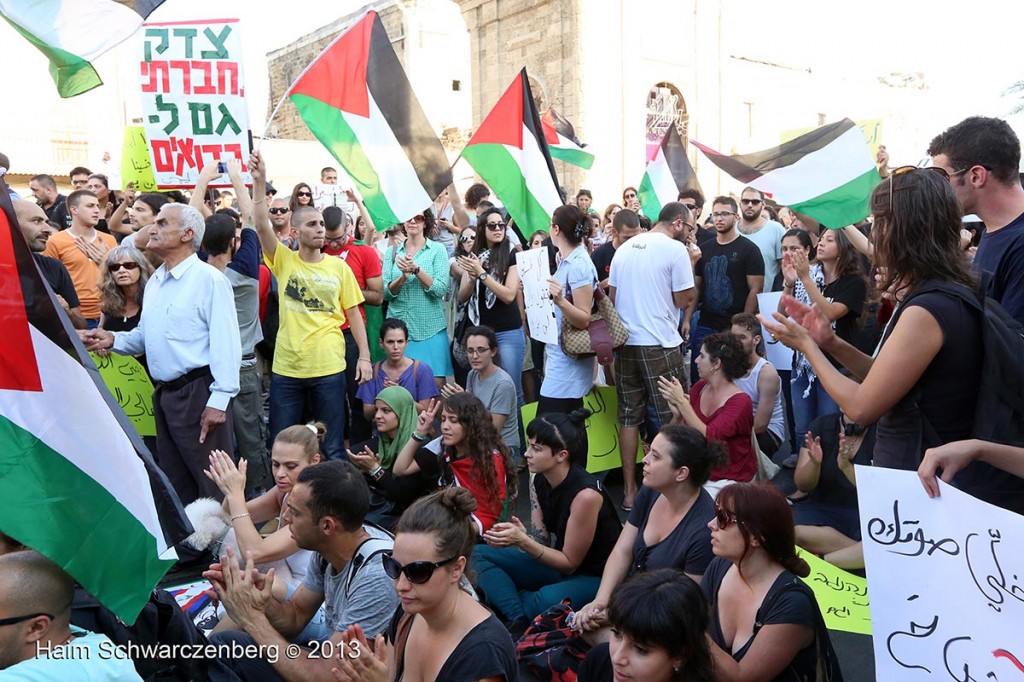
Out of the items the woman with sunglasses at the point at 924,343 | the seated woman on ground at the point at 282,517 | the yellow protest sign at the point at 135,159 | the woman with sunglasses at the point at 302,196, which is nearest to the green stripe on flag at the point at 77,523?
the seated woman on ground at the point at 282,517

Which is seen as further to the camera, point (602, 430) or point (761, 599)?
point (602, 430)

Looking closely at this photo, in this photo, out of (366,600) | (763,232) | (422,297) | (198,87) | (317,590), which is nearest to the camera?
(366,600)

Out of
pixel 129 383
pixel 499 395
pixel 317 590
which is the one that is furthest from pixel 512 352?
pixel 317 590

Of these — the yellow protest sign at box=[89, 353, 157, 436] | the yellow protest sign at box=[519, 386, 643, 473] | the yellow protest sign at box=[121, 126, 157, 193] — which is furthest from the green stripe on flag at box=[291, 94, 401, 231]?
the yellow protest sign at box=[121, 126, 157, 193]

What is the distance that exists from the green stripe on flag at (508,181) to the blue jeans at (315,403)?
1.81 meters

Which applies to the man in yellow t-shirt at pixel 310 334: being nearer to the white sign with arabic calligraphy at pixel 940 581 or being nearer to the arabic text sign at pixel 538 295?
the arabic text sign at pixel 538 295

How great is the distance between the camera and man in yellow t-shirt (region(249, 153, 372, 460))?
19.1ft

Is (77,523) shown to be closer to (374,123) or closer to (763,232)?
(374,123)

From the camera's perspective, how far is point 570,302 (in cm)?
580

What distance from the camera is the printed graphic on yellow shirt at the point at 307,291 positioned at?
583 centimetres

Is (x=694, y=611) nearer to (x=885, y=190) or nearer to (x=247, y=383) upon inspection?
(x=885, y=190)

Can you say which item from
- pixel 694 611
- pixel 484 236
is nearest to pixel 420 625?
pixel 694 611

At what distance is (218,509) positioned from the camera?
14.2 feet

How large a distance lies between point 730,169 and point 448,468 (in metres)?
3.48
